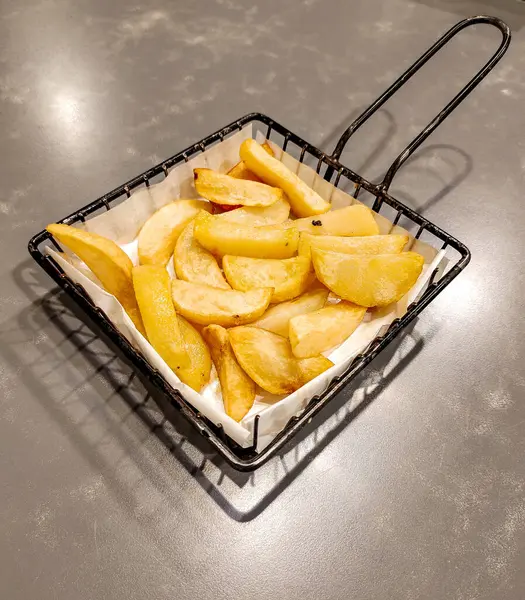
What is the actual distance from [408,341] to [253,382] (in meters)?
0.46

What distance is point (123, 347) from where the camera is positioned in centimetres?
92

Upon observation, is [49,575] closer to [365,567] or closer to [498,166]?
[365,567]

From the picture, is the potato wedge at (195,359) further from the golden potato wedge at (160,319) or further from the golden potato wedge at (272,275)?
the golden potato wedge at (272,275)

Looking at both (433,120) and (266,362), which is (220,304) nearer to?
(266,362)

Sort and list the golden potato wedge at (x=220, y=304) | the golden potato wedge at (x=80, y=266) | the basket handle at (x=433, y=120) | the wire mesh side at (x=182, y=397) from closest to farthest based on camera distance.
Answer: the wire mesh side at (x=182, y=397), the golden potato wedge at (x=220, y=304), the golden potato wedge at (x=80, y=266), the basket handle at (x=433, y=120)

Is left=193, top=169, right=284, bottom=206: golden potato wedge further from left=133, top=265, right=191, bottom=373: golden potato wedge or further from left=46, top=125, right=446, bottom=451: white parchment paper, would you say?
left=133, top=265, right=191, bottom=373: golden potato wedge

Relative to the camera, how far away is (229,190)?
116 centimetres

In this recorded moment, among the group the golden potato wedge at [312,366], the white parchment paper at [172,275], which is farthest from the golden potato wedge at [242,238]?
the golden potato wedge at [312,366]

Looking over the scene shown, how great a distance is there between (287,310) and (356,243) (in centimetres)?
22

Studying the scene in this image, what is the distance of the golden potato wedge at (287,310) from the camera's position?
3.29 ft

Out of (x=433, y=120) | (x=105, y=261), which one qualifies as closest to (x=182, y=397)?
(x=105, y=261)

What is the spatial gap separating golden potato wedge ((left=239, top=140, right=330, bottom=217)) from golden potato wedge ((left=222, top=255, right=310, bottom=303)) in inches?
8.1

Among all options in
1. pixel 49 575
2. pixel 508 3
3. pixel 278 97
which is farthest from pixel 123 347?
pixel 508 3

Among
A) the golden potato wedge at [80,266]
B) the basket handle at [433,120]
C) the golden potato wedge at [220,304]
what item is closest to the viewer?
the golden potato wedge at [220,304]
